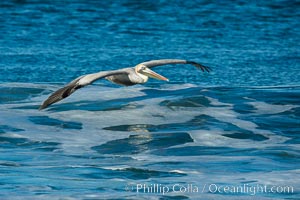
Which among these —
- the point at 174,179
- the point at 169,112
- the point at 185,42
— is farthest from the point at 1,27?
the point at 174,179

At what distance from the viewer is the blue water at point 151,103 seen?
11039mm

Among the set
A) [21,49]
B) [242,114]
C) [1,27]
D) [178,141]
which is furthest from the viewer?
[1,27]

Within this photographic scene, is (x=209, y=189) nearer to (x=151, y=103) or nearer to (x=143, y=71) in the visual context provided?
(x=143, y=71)

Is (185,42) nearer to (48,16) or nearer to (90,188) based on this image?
(48,16)

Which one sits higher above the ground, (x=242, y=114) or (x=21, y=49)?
(x=21, y=49)

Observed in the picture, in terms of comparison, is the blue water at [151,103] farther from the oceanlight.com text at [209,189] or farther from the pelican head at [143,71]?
the pelican head at [143,71]

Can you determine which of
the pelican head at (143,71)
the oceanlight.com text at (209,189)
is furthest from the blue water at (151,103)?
the pelican head at (143,71)

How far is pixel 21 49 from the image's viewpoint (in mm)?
19734

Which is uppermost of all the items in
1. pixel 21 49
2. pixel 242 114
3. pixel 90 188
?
pixel 21 49

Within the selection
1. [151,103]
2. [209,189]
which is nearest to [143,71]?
[151,103]

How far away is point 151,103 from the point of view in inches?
619

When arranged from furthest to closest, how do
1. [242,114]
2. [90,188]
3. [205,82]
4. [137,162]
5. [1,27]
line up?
1. [1,27]
2. [205,82]
3. [242,114]
4. [137,162]
5. [90,188]

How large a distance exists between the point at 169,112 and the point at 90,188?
4.76m

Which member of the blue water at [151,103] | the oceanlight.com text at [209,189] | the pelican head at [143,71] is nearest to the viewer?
the oceanlight.com text at [209,189]
